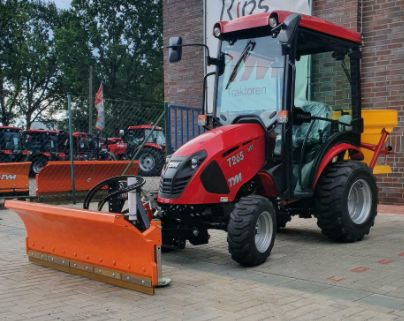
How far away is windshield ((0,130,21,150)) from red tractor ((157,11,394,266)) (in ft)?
49.9

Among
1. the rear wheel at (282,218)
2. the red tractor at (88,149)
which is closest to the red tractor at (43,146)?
the red tractor at (88,149)

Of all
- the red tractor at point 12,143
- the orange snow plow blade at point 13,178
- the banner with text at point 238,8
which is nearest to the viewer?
the banner with text at point 238,8

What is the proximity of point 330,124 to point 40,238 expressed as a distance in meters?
3.90

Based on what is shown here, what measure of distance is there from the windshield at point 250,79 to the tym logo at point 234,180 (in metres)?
0.79

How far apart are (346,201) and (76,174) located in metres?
7.48

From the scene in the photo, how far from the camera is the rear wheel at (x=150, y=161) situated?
18083mm

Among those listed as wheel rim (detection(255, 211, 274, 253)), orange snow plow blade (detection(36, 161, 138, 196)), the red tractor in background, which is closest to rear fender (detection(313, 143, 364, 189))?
wheel rim (detection(255, 211, 274, 253))

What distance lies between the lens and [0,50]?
110 ft

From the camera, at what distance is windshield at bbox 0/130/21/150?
2033 centimetres

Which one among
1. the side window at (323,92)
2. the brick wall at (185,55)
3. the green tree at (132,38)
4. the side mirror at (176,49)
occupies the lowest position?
the side window at (323,92)

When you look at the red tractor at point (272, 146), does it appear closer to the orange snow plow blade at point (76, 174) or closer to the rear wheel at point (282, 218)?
the rear wheel at point (282, 218)

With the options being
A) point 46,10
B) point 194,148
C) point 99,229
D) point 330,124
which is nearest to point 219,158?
point 194,148

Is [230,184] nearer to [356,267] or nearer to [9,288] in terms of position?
[356,267]

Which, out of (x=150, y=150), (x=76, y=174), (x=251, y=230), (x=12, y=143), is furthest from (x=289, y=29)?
(x=12, y=143)
